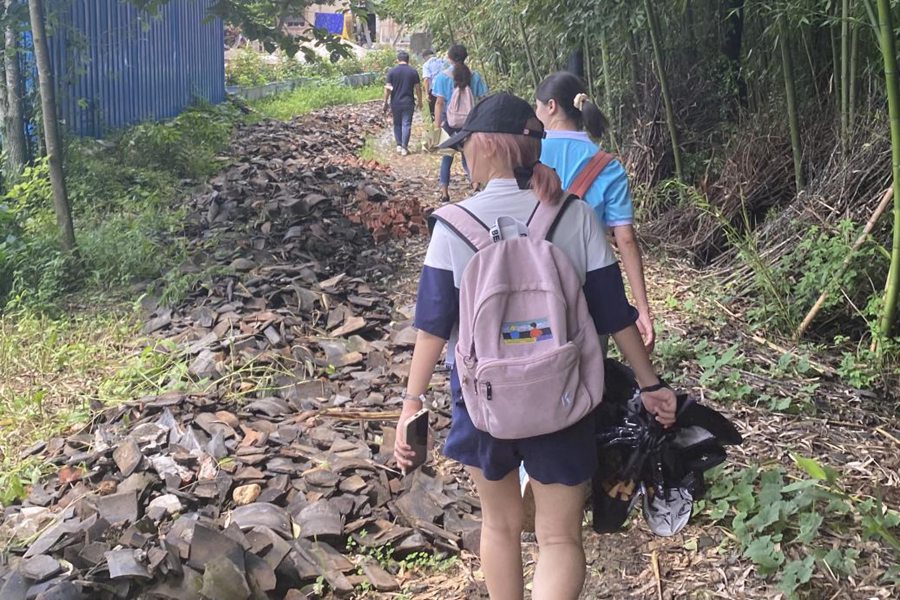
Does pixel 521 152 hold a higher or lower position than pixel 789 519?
higher

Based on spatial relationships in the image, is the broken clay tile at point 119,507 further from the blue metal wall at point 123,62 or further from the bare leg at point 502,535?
the blue metal wall at point 123,62

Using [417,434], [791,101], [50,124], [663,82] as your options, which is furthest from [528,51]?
[417,434]

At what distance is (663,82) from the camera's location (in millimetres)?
7410

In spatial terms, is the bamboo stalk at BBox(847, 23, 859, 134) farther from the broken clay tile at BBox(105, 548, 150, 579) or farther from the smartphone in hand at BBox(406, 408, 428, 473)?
the broken clay tile at BBox(105, 548, 150, 579)

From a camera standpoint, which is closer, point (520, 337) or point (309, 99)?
point (520, 337)

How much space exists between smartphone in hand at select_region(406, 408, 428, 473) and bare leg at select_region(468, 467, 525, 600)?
0.16 m

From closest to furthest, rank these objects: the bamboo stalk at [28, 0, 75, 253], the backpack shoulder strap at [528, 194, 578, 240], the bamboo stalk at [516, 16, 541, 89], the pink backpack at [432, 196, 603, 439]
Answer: the pink backpack at [432, 196, 603, 439] < the backpack shoulder strap at [528, 194, 578, 240] < the bamboo stalk at [28, 0, 75, 253] < the bamboo stalk at [516, 16, 541, 89]

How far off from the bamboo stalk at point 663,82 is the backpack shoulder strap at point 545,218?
16.5ft

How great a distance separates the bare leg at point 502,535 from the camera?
8.83 feet

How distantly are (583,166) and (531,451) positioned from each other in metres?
1.38

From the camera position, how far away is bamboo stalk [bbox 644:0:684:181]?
7.13 metres

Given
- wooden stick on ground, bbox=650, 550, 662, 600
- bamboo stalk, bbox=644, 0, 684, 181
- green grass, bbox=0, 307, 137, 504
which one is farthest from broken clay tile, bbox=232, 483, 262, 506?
bamboo stalk, bbox=644, 0, 684, 181

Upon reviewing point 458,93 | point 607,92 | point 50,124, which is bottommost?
point 50,124

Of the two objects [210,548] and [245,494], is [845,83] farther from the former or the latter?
[210,548]
